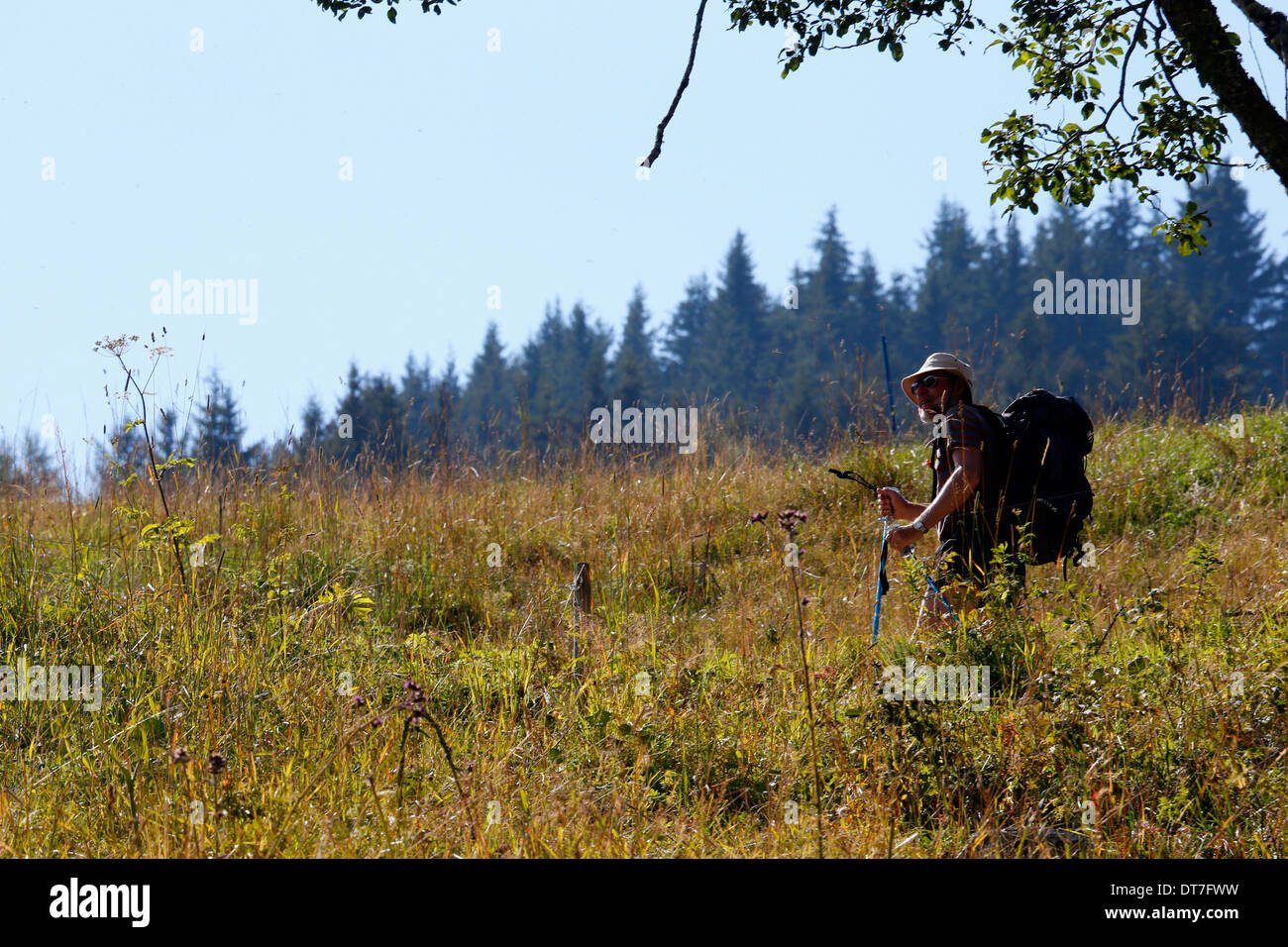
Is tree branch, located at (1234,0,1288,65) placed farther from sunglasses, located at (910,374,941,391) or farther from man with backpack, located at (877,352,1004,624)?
sunglasses, located at (910,374,941,391)

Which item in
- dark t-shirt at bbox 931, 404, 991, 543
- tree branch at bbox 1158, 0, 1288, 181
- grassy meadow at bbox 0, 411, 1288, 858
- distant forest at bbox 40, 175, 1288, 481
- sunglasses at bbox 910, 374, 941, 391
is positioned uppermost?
distant forest at bbox 40, 175, 1288, 481

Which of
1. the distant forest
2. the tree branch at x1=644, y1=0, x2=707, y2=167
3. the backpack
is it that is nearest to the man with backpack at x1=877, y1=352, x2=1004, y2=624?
the backpack

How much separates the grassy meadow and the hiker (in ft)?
0.81

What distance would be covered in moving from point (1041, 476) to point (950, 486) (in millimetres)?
515

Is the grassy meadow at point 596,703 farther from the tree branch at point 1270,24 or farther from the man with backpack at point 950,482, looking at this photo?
the tree branch at point 1270,24

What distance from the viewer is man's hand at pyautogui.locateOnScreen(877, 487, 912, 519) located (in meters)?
4.45

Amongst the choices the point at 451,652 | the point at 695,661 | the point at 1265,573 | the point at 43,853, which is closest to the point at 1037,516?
the point at 695,661

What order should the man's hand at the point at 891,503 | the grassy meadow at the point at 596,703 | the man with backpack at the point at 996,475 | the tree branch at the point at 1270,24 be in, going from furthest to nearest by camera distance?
the tree branch at the point at 1270,24, the man's hand at the point at 891,503, the man with backpack at the point at 996,475, the grassy meadow at the point at 596,703

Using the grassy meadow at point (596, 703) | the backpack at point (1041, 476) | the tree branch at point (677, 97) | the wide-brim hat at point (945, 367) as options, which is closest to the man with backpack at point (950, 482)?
the wide-brim hat at point (945, 367)

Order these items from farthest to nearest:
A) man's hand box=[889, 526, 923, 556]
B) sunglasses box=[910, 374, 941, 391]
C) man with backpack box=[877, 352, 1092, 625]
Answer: sunglasses box=[910, 374, 941, 391] < man with backpack box=[877, 352, 1092, 625] < man's hand box=[889, 526, 923, 556]

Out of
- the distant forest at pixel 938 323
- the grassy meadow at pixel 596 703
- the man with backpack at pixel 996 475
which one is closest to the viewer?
the grassy meadow at pixel 596 703

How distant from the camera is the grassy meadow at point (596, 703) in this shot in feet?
9.86
